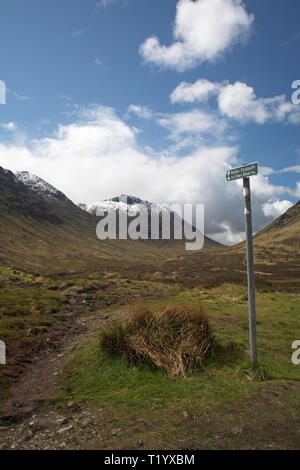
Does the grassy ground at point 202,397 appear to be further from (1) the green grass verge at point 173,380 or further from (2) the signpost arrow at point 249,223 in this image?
(2) the signpost arrow at point 249,223

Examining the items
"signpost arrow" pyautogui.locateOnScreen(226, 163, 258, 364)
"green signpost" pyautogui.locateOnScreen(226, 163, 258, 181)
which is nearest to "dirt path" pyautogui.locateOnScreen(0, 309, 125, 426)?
"signpost arrow" pyautogui.locateOnScreen(226, 163, 258, 364)

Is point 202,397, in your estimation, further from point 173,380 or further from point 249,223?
point 249,223

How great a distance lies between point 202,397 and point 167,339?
2.56 meters

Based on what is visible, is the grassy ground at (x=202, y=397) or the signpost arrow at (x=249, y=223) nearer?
the grassy ground at (x=202, y=397)

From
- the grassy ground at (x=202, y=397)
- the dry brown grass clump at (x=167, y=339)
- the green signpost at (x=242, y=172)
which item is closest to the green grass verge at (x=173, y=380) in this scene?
the grassy ground at (x=202, y=397)

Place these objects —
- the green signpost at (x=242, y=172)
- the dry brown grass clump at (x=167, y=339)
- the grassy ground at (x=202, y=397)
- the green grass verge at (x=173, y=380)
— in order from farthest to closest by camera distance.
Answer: the dry brown grass clump at (x=167, y=339) < the green signpost at (x=242, y=172) < the green grass verge at (x=173, y=380) < the grassy ground at (x=202, y=397)

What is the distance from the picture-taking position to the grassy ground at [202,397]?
185 inches

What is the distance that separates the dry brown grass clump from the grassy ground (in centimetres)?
34

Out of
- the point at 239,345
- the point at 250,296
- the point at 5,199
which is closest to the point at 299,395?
the point at 250,296

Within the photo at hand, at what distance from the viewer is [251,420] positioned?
16.5 feet

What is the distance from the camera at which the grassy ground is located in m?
4.70

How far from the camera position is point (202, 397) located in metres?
6.10

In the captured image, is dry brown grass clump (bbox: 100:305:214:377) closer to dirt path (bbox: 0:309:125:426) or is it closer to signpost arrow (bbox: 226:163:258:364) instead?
signpost arrow (bbox: 226:163:258:364)

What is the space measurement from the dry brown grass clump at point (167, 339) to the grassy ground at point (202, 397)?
0.34 meters
